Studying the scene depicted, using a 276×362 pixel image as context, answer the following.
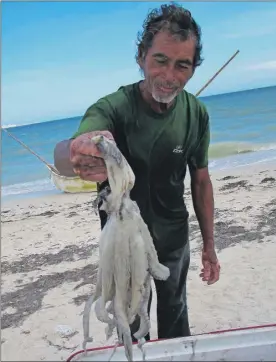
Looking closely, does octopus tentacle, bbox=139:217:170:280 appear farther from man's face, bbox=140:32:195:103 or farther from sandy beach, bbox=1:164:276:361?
sandy beach, bbox=1:164:276:361

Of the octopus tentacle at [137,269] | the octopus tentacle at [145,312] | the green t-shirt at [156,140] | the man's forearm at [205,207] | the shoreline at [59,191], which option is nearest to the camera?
the octopus tentacle at [137,269]

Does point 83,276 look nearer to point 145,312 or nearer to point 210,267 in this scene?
point 210,267

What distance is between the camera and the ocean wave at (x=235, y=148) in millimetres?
17625

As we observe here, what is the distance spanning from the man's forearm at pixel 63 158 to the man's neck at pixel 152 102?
2.11ft

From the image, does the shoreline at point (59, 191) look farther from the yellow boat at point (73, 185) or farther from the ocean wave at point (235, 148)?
the ocean wave at point (235, 148)

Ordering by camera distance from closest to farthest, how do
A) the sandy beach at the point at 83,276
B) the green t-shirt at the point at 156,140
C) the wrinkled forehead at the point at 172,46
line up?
the wrinkled forehead at the point at 172,46, the green t-shirt at the point at 156,140, the sandy beach at the point at 83,276

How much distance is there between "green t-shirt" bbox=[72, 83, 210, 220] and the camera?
84.9 inches

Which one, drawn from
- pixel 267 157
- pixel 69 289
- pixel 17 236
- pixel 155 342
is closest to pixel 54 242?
pixel 17 236

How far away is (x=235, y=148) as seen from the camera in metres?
19.1

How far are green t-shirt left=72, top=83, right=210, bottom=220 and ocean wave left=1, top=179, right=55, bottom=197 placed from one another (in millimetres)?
Answer: 13028

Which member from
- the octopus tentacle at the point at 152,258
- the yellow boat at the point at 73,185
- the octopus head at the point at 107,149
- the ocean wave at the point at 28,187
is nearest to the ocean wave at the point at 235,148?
the ocean wave at the point at 28,187

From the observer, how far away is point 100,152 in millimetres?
1313

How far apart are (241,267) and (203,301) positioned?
0.91 m

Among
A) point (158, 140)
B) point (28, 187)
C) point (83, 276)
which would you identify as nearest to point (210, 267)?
point (158, 140)
